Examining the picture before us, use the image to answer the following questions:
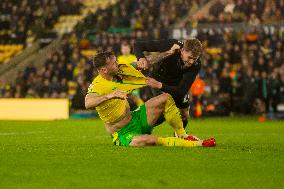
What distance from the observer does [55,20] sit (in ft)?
115

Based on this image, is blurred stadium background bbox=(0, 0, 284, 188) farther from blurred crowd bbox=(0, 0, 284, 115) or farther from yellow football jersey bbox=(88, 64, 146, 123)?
yellow football jersey bbox=(88, 64, 146, 123)

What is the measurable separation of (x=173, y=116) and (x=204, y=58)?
1644cm

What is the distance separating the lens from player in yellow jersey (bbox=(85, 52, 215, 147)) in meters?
10.5

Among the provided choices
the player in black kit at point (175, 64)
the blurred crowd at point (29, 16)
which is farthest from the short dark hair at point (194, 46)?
the blurred crowd at point (29, 16)

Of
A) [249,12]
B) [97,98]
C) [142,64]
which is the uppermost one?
[249,12]

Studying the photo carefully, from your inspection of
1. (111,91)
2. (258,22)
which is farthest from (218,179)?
(258,22)

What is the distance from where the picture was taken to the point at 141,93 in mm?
25594

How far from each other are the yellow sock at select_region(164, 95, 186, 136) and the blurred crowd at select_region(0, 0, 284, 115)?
13.2 metres

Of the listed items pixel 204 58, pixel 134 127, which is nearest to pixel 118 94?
pixel 134 127

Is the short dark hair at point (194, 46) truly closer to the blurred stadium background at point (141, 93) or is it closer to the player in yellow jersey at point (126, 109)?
the player in yellow jersey at point (126, 109)

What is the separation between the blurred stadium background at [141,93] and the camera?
7.49 meters

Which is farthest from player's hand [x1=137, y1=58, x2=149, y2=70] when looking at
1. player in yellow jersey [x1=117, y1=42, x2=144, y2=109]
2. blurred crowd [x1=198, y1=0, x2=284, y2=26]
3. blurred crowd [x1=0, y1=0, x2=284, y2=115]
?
blurred crowd [x1=198, y1=0, x2=284, y2=26]

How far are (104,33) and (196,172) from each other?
75.9ft

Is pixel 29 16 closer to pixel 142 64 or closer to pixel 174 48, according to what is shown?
pixel 174 48
